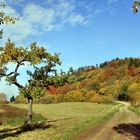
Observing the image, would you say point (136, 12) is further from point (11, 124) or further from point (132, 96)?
point (132, 96)

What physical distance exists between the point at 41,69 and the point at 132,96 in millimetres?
111055

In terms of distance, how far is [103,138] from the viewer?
38.5 meters

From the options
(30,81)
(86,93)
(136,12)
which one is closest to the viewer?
(136,12)

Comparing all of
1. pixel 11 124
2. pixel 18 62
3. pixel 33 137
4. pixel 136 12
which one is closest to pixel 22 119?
pixel 11 124

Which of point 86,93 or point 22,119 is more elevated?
point 86,93

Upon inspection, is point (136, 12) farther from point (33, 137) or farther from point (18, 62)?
point (18, 62)

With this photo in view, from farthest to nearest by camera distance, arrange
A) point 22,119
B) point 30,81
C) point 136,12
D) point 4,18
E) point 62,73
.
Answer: point 22,119, point 62,73, point 30,81, point 4,18, point 136,12

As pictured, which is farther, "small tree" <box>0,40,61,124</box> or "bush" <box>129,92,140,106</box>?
"bush" <box>129,92,140,106</box>

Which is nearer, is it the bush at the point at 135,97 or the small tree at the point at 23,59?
the small tree at the point at 23,59

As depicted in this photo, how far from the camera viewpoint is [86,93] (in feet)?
583

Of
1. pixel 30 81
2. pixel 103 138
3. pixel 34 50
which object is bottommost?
pixel 103 138

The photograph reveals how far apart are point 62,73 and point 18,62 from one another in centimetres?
1044

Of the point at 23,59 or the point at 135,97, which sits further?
the point at 135,97

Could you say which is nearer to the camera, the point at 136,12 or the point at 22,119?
the point at 136,12
